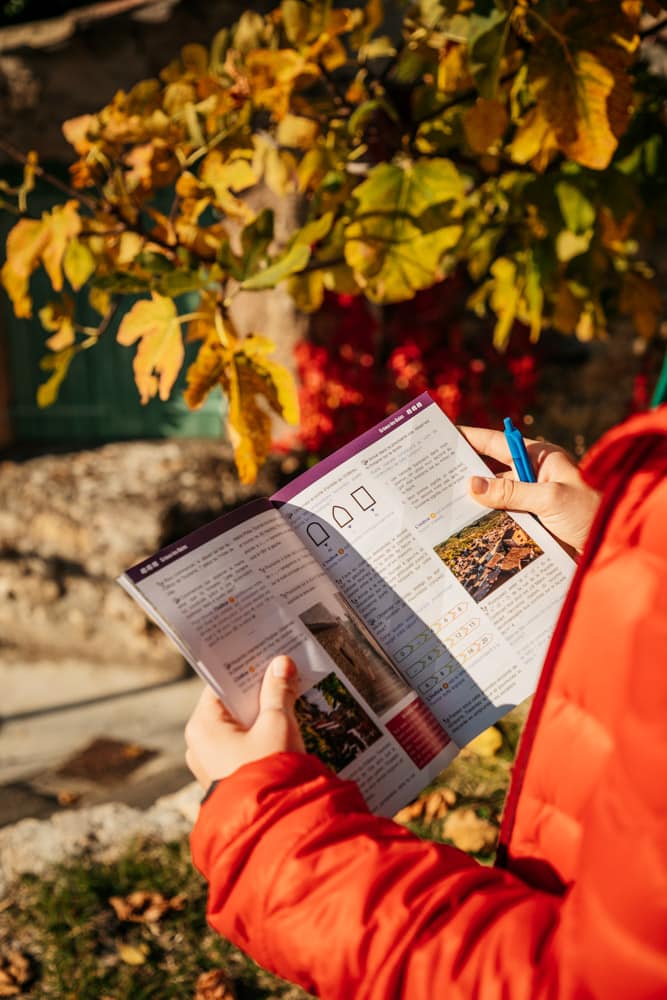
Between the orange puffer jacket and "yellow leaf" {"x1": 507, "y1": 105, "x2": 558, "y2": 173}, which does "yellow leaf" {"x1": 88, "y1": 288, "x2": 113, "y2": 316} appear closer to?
"yellow leaf" {"x1": 507, "y1": 105, "x2": 558, "y2": 173}

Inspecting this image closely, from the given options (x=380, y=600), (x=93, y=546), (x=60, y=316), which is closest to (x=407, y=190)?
(x=60, y=316)

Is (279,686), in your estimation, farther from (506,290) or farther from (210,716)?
(506,290)

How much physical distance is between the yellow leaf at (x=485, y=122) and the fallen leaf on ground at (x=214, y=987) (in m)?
2.03

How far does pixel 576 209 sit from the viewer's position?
1.99 meters

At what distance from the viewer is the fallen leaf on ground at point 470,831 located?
2.36 metres

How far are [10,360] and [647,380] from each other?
150 inches

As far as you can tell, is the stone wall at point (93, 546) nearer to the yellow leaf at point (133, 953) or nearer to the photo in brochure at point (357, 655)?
the yellow leaf at point (133, 953)

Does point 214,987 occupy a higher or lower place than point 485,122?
lower

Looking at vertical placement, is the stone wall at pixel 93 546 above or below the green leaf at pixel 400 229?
above

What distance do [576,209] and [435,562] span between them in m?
1.10

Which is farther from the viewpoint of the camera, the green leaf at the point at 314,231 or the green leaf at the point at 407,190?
the green leaf at the point at 407,190

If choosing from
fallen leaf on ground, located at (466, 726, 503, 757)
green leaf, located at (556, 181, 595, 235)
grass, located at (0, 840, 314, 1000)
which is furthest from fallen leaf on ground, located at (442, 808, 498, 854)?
green leaf, located at (556, 181, 595, 235)

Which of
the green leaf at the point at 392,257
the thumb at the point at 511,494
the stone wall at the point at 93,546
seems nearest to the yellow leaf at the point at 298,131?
the green leaf at the point at 392,257

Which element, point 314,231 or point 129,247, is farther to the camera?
point 129,247
